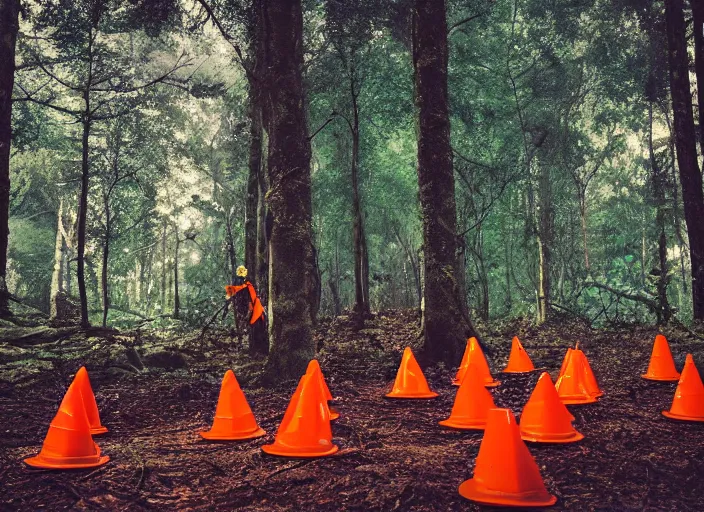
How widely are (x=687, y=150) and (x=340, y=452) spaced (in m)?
14.6

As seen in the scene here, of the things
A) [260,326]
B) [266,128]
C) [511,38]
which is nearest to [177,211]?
[511,38]

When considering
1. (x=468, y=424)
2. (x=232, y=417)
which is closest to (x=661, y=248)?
(x=468, y=424)

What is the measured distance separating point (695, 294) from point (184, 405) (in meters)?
13.5

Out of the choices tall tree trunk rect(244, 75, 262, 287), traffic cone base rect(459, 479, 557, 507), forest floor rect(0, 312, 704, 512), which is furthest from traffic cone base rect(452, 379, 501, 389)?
tall tree trunk rect(244, 75, 262, 287)

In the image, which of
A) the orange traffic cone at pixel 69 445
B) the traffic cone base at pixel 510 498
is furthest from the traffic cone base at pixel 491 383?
the orange traffic cone at pixel 69 445

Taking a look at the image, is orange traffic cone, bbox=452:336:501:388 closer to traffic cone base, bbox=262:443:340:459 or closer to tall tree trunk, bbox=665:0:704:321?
traffic cone base, bbox=262:443:340:459

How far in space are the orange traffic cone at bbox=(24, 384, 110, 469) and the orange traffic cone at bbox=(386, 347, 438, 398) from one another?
402 centimetres

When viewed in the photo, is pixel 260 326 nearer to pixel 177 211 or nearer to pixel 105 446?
pixel 105 446

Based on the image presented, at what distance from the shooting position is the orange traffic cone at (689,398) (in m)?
6.50

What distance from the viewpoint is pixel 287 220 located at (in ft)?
29.7

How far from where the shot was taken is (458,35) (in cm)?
2158

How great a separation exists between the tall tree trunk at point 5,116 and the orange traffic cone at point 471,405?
11.4m

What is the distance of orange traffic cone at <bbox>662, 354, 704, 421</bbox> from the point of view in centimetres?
650

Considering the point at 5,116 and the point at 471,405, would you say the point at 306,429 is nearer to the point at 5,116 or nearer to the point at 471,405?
the point at 471,405
